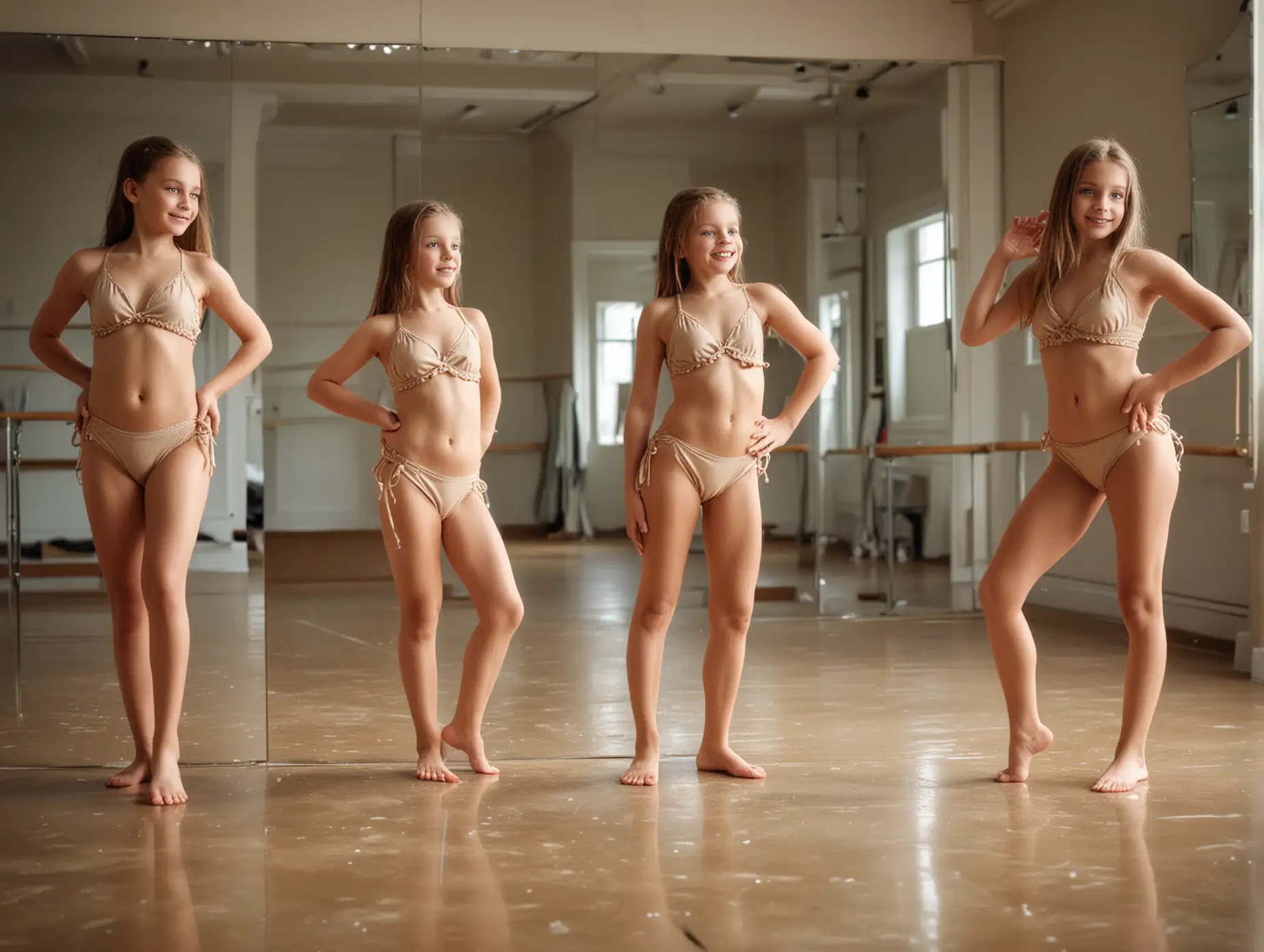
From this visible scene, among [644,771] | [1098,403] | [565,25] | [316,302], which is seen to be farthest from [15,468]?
[1098,403]

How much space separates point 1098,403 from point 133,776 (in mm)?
2252

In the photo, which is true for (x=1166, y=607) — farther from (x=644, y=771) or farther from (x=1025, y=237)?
(x=644, y=771)

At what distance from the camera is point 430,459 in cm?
334

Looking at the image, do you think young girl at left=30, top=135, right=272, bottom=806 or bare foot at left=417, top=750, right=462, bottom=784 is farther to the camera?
bare foot at left=417, top=750, right=462, bottom=784

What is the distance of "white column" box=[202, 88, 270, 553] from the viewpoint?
5.92m

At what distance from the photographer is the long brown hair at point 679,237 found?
3381mm

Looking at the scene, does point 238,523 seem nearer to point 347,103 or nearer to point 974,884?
point 347,103

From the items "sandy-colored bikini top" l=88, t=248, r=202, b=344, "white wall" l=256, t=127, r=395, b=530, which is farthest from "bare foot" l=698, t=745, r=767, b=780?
"white wall" l=256, t=127, r=395, b=530

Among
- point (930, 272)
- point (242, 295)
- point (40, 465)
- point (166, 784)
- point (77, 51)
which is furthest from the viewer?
point (930, 272)

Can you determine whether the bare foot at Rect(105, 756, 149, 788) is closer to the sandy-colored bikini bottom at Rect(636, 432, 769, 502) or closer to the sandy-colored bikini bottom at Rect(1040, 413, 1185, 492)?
the sandy-colored bikini bottom at Rect(636, 432, 769, 502)

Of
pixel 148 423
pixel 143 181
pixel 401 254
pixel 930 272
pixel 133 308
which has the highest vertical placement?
pixel 930 272

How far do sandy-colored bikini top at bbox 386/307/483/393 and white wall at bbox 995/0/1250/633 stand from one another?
11.2 ft

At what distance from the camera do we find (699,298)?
11.1 feet

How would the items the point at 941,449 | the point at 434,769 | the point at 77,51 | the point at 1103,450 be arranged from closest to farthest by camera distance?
the point at 1103,450, the point at 434,769, the point at 77,51, the point at 941,449
